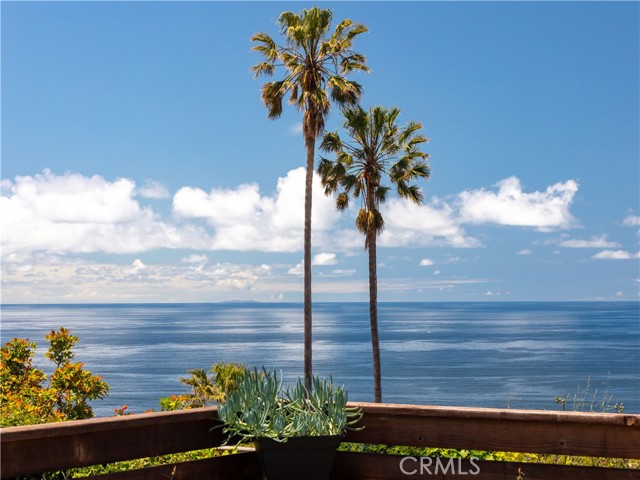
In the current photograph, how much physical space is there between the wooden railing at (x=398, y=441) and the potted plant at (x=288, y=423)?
0.25 m

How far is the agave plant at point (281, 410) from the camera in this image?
5.84m

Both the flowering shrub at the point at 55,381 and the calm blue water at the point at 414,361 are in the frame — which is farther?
the calm blue water at the point at 414,361

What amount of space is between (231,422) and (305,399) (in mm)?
604

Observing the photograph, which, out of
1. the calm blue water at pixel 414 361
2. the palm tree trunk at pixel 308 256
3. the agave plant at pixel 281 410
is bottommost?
the calm blue water at pixel 414 361

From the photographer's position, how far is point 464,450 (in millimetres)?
6133

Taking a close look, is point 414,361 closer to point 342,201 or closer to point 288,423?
point 342,201

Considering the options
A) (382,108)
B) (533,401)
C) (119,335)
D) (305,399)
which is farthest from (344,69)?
(119,335)

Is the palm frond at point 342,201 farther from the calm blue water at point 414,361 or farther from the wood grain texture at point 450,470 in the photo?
the wood grain texture at point 450,470

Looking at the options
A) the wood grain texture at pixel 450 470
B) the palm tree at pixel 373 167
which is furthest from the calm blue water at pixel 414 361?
the wood grain texture at pixel 450 470

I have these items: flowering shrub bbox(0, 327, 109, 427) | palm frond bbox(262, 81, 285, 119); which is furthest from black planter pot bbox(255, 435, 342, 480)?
palm frond bbox(262, 81, 285, 119)

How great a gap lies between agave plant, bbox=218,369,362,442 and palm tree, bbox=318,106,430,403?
100ft

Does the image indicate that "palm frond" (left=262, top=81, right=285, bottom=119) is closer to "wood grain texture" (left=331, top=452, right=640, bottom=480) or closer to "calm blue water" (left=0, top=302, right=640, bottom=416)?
"wood grain texture" (left=331, top=452, right=640, bottom=480)

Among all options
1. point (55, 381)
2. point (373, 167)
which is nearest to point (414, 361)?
point (373, 167)

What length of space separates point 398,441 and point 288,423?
0.85 meters
